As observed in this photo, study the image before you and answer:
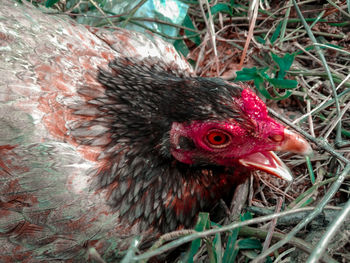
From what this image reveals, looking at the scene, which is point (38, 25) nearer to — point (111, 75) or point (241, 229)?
point (111, 75)

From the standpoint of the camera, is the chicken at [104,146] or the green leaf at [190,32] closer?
the chicken at [104,146]

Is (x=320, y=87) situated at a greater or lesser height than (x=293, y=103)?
greater

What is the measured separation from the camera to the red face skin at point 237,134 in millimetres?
1755

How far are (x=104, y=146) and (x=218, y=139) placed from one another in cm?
61

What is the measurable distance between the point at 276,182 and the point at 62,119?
146 centimetres

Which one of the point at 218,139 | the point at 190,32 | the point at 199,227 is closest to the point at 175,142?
the point at 218,139

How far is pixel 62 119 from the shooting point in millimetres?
1877

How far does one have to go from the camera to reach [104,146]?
6.28 ft

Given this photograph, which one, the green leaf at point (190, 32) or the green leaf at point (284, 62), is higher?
the green leaf at point (284, 62)

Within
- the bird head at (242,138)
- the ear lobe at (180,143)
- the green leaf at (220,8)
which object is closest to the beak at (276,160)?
the bird head at (242,138)

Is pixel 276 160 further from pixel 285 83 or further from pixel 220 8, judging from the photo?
pixel 220 8

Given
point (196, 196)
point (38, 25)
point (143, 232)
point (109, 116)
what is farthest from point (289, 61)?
point (38, 25)

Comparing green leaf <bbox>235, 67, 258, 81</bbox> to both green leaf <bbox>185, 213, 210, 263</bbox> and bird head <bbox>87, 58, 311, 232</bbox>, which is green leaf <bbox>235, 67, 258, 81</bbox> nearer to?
bird head <bbox>87, 58, 311, 232</bbox>

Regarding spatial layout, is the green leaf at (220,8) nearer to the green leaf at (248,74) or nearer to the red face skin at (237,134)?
the green leaf at (248,74)
